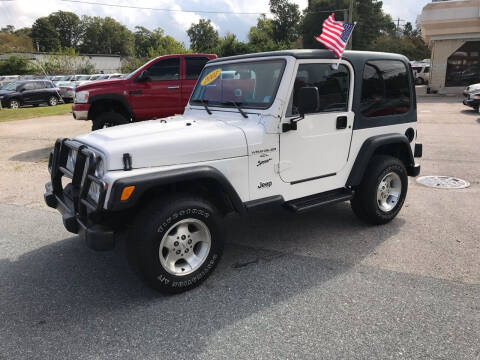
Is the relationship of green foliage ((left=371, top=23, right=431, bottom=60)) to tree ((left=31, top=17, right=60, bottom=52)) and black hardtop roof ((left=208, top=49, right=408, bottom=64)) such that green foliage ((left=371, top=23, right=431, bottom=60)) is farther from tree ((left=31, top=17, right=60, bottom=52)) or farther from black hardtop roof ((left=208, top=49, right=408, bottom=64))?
tree ((left=31, top=17, right=60, bottom=52))

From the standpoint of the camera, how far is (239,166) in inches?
136

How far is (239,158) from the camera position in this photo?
3455mm

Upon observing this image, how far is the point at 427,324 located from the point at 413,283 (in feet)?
1.94

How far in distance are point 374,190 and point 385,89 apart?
3.82 ft

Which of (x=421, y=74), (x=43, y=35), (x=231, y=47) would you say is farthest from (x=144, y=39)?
(x=421, y=74)

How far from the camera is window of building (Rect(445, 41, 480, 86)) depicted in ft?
77.2

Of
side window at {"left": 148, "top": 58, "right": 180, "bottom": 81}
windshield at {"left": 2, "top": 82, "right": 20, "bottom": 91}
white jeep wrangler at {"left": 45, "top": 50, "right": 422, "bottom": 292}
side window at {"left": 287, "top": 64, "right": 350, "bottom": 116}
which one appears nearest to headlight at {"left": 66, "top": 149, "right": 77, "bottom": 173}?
white jeep wrangler at {"left": 45, "top": 50, "right": 422, "bottom": 292}

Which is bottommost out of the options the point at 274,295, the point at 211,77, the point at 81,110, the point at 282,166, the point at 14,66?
the point at 274,295

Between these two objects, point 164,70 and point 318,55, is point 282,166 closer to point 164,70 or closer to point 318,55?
point 318,55

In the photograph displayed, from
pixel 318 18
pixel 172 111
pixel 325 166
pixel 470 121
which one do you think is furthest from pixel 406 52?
pixel 325 166

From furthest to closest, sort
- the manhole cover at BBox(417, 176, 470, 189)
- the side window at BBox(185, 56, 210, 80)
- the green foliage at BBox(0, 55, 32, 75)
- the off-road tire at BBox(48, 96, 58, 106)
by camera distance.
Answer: the green foliage at BBox(0, 55, 32, 75)
the off-road tire at BBox(48, 96, 58, 106)
the side window at BBox(185, 56, 210, 80)
the manhole cover at BBox(417, 176, 470, 189)

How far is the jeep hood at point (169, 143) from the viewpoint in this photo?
3046mm

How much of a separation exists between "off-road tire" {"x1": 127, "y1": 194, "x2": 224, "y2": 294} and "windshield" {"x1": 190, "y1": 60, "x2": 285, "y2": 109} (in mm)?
1182

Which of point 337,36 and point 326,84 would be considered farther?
point 326,84
